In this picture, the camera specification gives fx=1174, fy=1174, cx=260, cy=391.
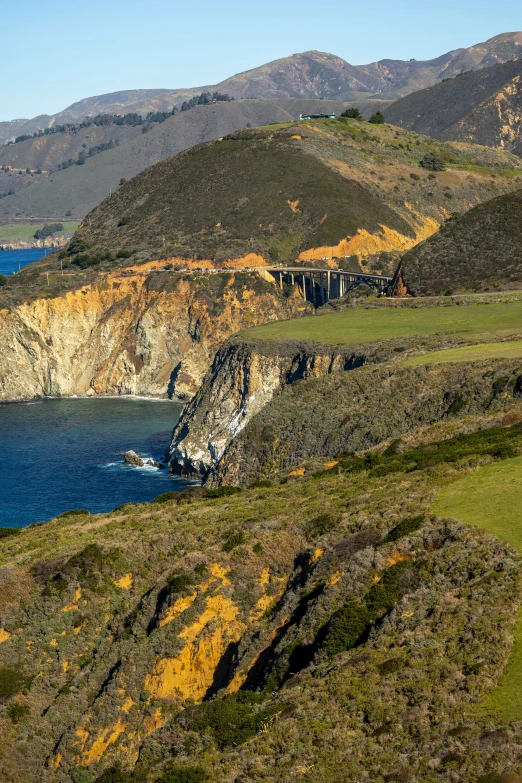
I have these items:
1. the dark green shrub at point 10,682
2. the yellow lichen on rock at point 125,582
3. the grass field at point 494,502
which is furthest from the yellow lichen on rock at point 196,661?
the grass field at point 494,502

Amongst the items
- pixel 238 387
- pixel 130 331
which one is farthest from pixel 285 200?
pixel 238 387

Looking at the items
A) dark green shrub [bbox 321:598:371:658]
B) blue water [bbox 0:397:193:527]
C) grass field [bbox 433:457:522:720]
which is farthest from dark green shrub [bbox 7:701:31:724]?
blue water [bbox 0:397:193:527]

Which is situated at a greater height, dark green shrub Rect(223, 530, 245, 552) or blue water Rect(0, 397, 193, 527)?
dark green shrub Rect(223, 530, 245, 552)

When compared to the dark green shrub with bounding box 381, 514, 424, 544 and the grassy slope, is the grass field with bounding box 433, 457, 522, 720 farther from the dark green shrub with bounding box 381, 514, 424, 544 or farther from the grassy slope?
the dark green shrub with bounding box 381, 514, 424, 544

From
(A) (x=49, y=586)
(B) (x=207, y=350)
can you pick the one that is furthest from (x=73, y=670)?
(B) (x=207, y=350)

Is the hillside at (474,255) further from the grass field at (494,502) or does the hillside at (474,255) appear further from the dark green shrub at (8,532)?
the grass field at (494,502)

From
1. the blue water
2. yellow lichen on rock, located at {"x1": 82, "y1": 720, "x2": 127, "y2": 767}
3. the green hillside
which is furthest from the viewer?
the green hillside

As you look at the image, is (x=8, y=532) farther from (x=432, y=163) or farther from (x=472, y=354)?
(x=432, y=163)
